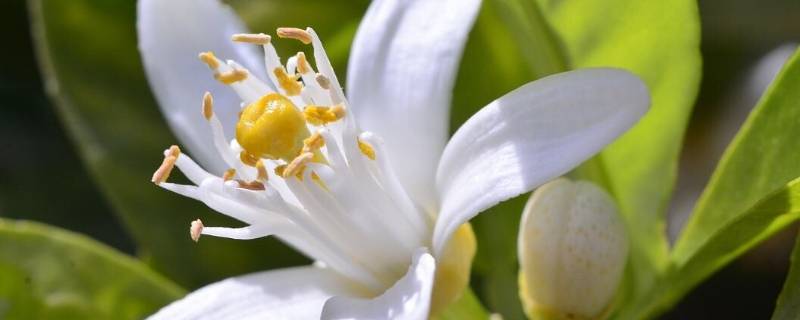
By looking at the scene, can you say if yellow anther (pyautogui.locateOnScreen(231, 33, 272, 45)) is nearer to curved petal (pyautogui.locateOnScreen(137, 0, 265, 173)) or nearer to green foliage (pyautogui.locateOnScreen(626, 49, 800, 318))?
curved petal (pyautogui.locateOnScreen(137, 0, 265, 173))

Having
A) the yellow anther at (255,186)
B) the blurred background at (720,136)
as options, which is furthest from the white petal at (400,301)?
the blurred background at (720,136)

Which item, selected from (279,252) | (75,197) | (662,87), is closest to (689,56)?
(662,87)

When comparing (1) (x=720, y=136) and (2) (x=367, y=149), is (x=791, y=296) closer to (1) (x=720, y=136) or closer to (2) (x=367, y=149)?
(2) (x=367, y=149)

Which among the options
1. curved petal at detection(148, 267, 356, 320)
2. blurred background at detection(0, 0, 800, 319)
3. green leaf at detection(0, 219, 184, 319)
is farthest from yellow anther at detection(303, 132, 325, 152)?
blurred background at detection(0, 0, 800, 319)

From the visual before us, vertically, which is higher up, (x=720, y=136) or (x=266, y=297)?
(x=266, y=297)

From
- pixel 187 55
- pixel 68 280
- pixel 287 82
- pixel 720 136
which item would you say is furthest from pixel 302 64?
pixel 720 136
